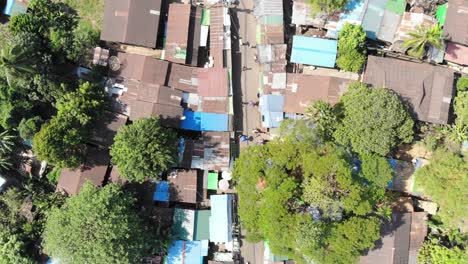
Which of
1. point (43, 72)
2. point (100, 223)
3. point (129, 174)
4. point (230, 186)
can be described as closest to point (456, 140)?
point (230, 186)

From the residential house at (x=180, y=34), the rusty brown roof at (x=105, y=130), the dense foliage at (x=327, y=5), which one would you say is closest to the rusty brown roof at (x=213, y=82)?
the residential house at (x=180, y=34)

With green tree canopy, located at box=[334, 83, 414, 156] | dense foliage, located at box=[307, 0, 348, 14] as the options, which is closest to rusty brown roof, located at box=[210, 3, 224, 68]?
dense foliage, located at box=[307, 0, 348, 14]

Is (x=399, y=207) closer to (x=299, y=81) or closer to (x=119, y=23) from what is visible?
(x=299, y=81)

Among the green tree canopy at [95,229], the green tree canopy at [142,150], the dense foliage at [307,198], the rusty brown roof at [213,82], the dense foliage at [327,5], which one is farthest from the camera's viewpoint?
the rusty brown roof at [213,82]

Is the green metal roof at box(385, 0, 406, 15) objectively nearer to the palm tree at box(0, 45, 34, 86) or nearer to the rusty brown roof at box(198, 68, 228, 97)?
the rusty brown roof at box(198, 68, 228, 97)

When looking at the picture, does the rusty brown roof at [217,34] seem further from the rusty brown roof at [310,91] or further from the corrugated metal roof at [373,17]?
the corrugated metal roof at [373,17]

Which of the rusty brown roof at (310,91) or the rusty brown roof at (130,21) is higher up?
the rusty brown roof at (130,21)

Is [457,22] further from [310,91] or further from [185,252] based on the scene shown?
[185,252]
